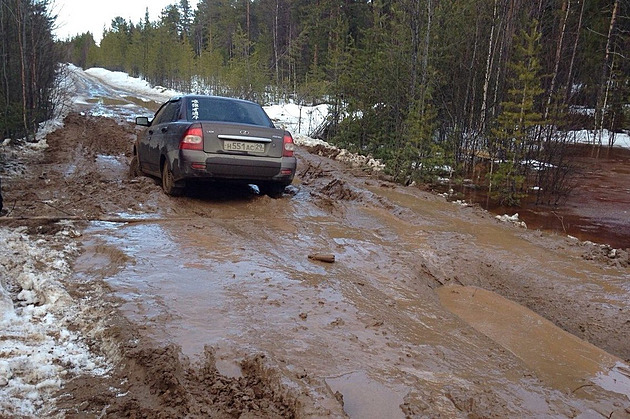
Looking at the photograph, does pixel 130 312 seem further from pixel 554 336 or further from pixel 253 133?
pixel 253 133

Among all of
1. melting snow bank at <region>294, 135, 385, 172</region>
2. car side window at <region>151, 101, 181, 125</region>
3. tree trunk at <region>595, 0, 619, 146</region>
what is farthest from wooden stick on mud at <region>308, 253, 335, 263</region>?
tree trunk at <region>595, 0, 619, 146</region>

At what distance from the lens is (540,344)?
357 cm

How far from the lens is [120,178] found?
9117mm

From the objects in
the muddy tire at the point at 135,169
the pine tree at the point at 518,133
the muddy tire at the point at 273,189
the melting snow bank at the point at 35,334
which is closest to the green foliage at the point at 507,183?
the pine tree at the point at 518,133

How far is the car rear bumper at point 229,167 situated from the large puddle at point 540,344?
10.9 feet

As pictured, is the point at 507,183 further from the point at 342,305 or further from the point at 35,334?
the point at 35,334

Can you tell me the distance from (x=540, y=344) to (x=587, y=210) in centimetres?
831

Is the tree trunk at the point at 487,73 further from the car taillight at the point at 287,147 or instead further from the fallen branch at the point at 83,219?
the fallen branch at the point at 83,219

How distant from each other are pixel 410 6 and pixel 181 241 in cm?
996

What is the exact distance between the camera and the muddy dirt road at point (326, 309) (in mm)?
2502

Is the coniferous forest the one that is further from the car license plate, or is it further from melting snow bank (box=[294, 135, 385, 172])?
the car license plate

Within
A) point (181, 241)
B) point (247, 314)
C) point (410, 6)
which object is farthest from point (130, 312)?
point (410, 6)

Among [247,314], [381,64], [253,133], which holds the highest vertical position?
[381,64]

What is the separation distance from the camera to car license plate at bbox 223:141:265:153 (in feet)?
22.0
